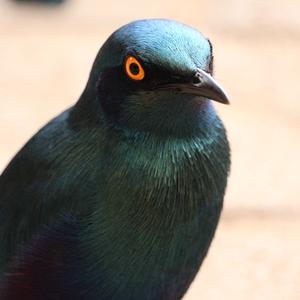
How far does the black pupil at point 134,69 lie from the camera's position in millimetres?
1675

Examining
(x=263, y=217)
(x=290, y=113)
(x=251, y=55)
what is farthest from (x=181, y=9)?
(x=263, y=217)

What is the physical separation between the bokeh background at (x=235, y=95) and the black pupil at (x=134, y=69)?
1167mm

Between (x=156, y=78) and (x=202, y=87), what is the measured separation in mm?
91

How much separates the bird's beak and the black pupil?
7cm

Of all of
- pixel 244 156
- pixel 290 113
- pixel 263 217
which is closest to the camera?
pixel 263 217

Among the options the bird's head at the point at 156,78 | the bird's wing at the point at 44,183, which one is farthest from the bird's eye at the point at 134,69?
the bird's wing at the point at 44,183

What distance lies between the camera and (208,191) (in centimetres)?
185

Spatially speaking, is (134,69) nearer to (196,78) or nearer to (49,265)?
(196,78)

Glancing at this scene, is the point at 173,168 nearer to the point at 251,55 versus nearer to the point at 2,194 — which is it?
the point at 2,194

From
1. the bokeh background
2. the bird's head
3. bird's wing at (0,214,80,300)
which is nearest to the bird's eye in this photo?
the bird's head

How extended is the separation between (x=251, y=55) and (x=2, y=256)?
2267 mm

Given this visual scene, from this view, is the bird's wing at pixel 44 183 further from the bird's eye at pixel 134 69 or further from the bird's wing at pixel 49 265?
the bird's eye at pixel 134 69

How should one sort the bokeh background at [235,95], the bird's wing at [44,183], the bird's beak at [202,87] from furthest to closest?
the bokeh background at [235,95]
the bird's wing at [44,183]
the bird's beak at [202,87]

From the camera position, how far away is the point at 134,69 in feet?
5.50
